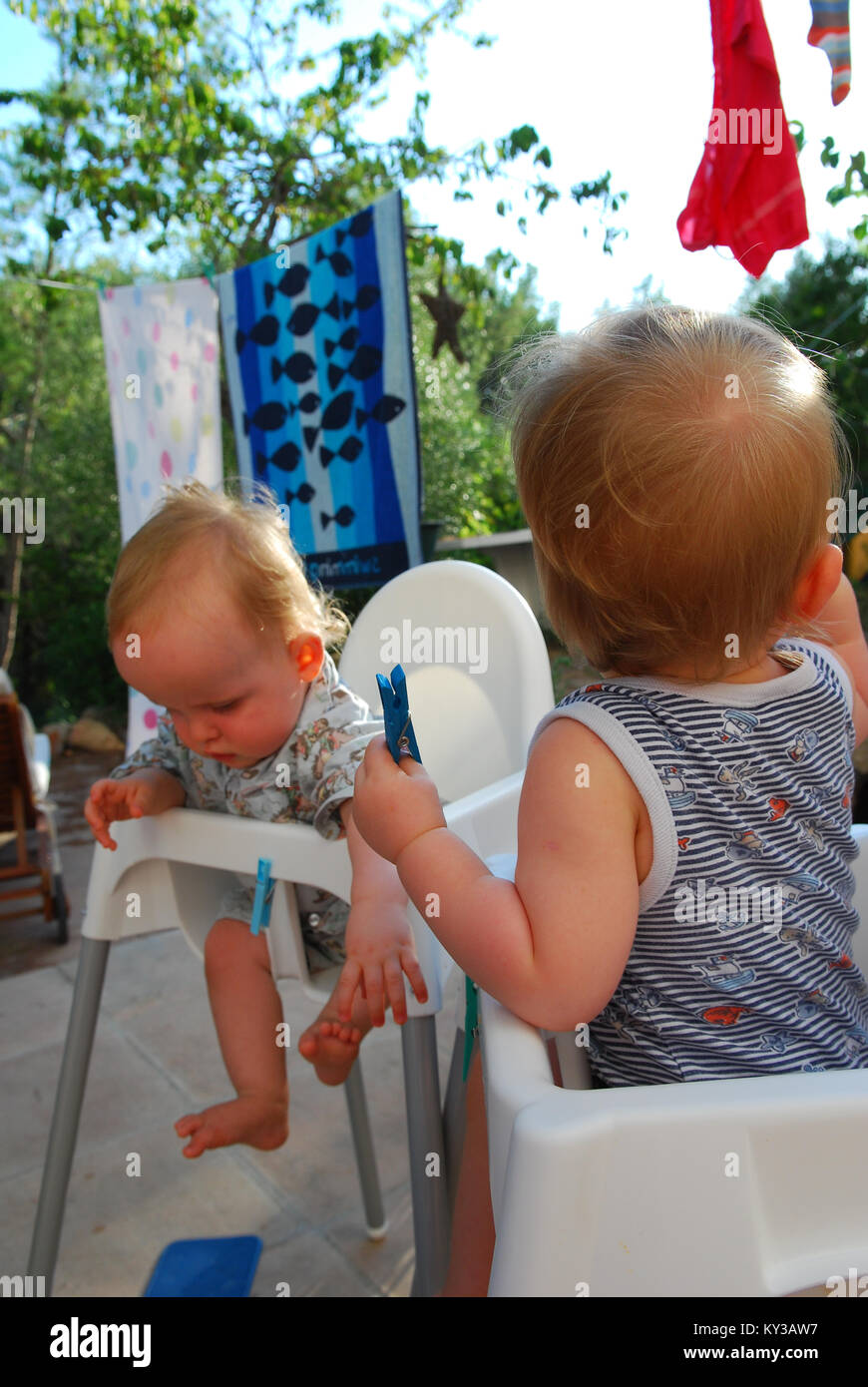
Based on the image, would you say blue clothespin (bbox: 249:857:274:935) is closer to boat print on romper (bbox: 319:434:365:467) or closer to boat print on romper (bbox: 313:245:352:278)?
boat print on romper (bbox: 319:434:365:467)

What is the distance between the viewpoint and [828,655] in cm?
84

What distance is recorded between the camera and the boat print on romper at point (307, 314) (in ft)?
8.91

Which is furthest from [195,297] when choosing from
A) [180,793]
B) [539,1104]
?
[539,1104]

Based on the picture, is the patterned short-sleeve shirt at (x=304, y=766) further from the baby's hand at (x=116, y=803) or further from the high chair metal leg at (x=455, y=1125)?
the high chair metal leg at (x=455, y=1125)

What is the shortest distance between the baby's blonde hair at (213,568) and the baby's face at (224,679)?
2 centimetres

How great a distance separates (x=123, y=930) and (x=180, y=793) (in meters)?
0.20

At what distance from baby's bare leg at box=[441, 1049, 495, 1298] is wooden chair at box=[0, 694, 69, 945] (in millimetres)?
2209

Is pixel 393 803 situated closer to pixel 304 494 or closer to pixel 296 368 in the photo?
pixel 304 494

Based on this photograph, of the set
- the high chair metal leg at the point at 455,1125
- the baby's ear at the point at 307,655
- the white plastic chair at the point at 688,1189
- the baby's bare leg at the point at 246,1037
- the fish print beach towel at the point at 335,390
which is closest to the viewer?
the white plastic chair at the point at 688,1189

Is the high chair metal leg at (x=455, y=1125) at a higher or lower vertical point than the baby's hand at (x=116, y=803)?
lower

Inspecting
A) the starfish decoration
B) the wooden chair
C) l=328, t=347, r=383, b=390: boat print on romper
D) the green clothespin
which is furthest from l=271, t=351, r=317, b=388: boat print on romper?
the green clothespin

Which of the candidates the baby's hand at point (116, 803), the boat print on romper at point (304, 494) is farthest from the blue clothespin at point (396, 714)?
the boat print on romper at point (304, 494)

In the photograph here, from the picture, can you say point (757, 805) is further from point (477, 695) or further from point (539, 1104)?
point (477, 695)

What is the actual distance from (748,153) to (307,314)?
5.18 feet
